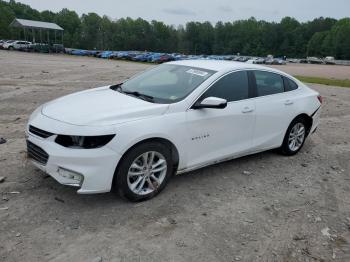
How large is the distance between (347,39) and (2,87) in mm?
134442

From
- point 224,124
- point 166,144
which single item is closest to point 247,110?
point 224,124

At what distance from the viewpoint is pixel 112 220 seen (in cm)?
421

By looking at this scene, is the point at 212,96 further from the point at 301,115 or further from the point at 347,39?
the point at 347,39

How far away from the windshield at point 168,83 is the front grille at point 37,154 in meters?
1.47

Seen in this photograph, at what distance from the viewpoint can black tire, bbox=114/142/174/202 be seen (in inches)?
170

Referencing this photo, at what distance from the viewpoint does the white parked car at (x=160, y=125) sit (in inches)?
166

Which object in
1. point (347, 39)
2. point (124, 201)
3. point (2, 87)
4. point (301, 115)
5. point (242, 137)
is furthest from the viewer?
point (347, 39)

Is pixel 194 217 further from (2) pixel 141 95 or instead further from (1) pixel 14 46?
(1) pixel 14 46

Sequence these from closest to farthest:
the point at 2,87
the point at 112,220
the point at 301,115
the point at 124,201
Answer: the point at 112,220 → the point at 124,201 → the point at 301,115 → the point at 2,87

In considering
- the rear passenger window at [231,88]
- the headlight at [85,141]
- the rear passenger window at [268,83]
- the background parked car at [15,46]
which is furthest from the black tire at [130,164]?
the background parked car at [15,46]

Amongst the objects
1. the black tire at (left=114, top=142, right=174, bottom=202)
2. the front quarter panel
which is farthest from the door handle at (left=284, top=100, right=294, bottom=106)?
the black tire at (left=114, top=142, right=174, bottom=202)

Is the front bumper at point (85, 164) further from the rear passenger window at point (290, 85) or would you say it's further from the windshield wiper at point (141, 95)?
the rear passenger window at point (290, 85)

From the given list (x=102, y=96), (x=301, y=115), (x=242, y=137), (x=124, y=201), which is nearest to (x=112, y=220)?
(x=124, y=201)

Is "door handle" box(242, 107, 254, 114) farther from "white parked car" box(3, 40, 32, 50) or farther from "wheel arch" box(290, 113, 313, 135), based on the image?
"white parked car" box(3, 40, 32, 50)
